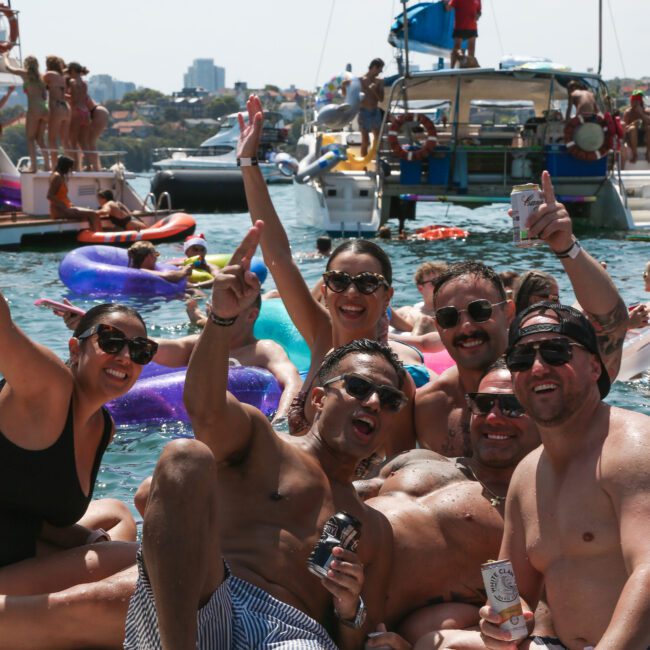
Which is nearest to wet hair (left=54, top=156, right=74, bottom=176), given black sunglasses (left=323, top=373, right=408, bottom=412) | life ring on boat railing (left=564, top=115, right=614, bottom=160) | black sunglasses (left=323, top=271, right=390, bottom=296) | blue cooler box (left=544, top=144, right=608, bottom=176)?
blue cooler box (left=544, top=144, right=608, bottom=176)

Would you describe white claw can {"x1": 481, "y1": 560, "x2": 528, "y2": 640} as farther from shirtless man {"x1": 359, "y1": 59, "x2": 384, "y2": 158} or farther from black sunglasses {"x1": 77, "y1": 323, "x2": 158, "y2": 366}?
shirtless man {"x1": 359, "y1": 59, "x2": 384, "y2": 158}

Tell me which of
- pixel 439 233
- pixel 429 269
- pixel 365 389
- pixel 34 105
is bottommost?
pixel 439 233

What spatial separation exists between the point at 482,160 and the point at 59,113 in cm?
800

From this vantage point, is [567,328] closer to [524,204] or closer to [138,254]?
[524,204]

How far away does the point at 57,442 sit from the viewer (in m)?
3.62

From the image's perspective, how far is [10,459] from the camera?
354 centimetres

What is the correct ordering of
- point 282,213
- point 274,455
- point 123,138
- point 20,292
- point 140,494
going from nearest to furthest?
1. point 274,455
2. point 140,494
3. point 20,292
4. point 282,213
5. point 123,138

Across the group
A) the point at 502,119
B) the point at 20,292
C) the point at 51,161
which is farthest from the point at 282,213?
the point at 20,292

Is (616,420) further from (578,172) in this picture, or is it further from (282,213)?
(282,213)

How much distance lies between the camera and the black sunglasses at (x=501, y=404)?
3.83m

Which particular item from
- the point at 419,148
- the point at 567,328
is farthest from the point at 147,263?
the point at 567,328

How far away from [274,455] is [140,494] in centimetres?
108

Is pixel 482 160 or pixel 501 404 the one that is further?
pixel 482 160

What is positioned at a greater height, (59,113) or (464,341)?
(59,113)
